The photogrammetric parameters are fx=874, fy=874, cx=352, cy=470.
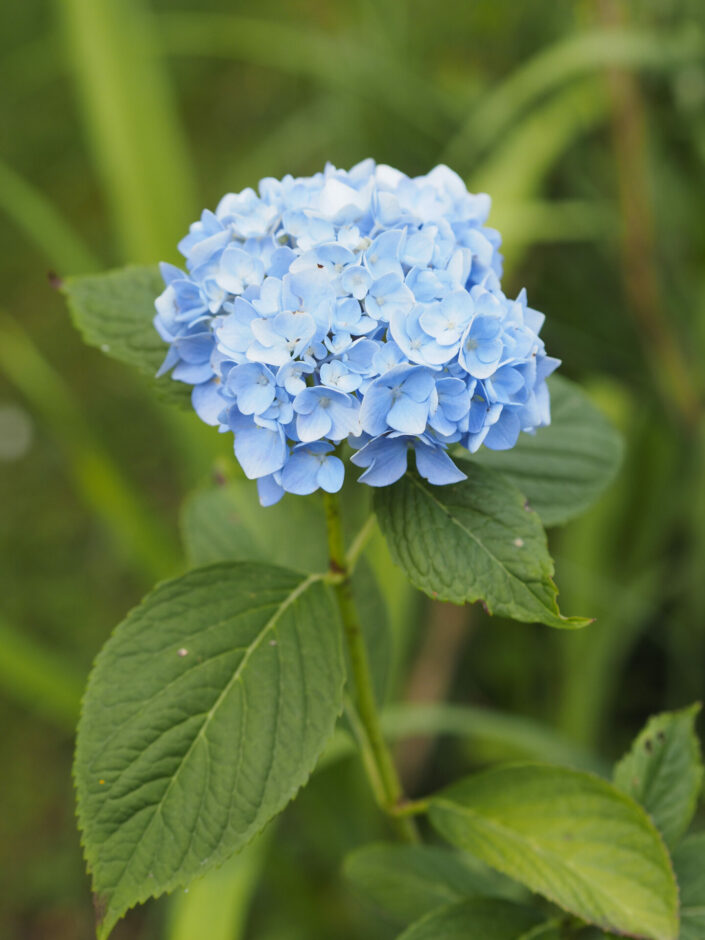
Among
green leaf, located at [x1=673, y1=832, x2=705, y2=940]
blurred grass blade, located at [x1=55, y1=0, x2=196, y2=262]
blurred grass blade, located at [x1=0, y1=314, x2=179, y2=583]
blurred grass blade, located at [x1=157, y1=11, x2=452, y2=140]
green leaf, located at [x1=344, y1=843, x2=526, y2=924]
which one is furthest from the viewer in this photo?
blurred grass blade, located at [x1=157, y1=11, x2=452, y2=140]

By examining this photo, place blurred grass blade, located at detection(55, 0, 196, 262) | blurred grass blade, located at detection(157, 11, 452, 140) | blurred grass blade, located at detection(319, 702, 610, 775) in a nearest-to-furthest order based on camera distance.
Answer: blurred grass blade, located at detection(319, 702, 610, 775) → blurred grass blade, located at detection(55, 0, 196, 262) → blurred grass blade, located at detection(157, 11, 452, 140)

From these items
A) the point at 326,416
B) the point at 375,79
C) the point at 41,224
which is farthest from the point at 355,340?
the point at 375,79

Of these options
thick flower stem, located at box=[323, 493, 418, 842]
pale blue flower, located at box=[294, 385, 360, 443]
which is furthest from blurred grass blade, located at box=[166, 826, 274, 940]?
pale blue flower, located at box=[294, 385, 360, 443]

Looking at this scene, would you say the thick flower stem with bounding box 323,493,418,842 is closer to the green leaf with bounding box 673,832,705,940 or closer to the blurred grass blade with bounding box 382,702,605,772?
the green leaf with bounding box 673,832,705,940

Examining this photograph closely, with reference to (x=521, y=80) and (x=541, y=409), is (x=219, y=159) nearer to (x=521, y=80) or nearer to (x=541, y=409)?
(x=521, y=80)

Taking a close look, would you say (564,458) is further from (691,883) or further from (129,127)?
(129,127)
